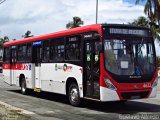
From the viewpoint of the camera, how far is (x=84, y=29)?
50.2 feet

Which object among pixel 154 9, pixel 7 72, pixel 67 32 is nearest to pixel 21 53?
pixel 7 72

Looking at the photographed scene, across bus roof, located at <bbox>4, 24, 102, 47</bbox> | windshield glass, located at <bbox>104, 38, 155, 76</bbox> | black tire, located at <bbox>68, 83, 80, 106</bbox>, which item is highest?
bus roof, located at <bbox>4, 24, 102, 47</bbox>

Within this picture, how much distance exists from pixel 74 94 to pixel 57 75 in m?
1.94

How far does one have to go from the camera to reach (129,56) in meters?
14.3

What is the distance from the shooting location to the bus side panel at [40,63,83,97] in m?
15.6

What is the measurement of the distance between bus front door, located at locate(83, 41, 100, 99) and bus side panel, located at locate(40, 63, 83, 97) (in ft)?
1.22

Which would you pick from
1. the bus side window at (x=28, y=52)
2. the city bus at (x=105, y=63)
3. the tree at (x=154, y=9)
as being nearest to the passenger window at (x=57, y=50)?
the city bus at (x=105, y=63)

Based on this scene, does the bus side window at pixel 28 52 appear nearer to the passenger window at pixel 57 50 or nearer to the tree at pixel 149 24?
the passenger window at pixel 57 50

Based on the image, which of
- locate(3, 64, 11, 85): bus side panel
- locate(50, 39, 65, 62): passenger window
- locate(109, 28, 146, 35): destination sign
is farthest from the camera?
locate(3, 64, 11, 85): bus side panel

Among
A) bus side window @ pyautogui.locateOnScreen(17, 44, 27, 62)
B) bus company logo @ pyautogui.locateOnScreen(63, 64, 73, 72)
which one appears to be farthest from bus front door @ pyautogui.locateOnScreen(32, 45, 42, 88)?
bus company logo @ pyautogui.locateOnScreen(63, 64, 73, 72)

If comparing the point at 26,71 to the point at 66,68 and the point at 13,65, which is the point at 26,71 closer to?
Answer: the point at 13,65

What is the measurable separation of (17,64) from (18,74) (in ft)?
1.94

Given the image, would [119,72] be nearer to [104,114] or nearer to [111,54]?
[111,54]

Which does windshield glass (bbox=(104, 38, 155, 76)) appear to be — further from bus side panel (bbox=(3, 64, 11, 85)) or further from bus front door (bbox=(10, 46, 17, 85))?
bus side panel (bbox=(3, 64, 11, 85))
